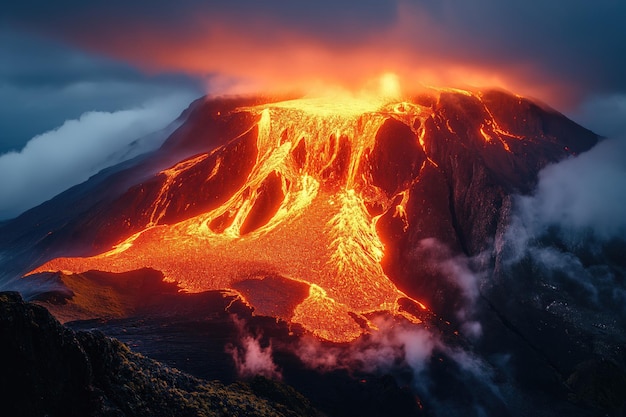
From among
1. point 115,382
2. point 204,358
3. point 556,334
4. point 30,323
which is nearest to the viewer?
point 30,323

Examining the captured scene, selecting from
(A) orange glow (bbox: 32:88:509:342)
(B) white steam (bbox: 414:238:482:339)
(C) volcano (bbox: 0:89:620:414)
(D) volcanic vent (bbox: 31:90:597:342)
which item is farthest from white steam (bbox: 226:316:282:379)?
(B) white steam (bbox: 414:238:482:339)

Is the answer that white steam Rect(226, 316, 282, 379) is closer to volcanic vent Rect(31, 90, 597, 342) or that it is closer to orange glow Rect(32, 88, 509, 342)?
orange glow Rect(32, 88, 509, 342)

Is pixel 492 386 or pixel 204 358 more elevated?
pixel 204 358

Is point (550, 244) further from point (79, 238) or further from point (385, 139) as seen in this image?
point (79, 238)

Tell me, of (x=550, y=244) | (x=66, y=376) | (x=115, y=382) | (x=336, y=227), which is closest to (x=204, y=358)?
(x=115, y=382)

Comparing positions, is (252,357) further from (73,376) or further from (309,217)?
(309,217)

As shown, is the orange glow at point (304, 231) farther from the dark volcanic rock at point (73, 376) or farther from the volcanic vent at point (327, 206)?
the dark volcanic rock at point (73, 376)

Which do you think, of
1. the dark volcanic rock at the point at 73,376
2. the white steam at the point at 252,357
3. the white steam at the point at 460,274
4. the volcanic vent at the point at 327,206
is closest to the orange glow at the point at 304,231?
the volcanic vent at the point at 327,206
